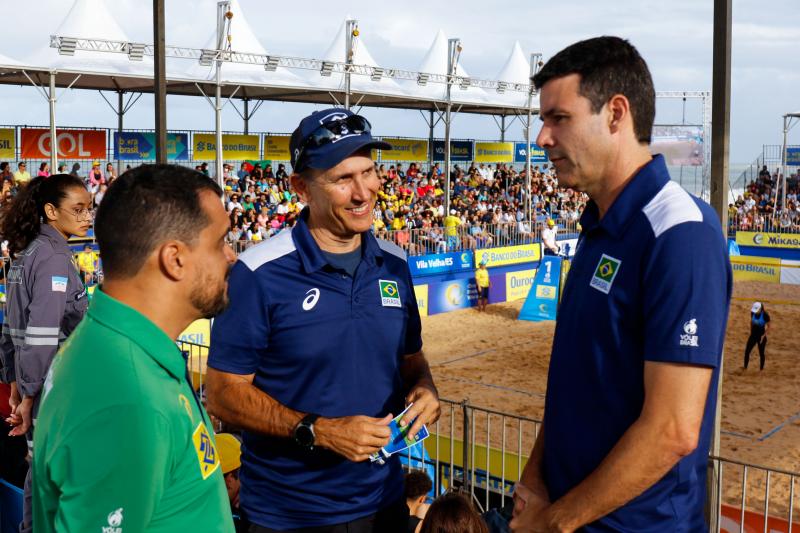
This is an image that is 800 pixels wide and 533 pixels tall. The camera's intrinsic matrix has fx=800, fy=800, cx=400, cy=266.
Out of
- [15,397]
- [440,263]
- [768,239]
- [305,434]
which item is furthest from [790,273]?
[305,434]

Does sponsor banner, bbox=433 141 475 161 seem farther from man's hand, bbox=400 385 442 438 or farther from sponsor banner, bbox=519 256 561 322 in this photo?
man's hand, bbox=400 385 442 438

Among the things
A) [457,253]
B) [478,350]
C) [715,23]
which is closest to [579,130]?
[715,23]

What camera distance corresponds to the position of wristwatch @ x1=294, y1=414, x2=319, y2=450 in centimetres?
258

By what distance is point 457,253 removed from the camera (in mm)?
24656

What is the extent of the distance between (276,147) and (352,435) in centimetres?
2756

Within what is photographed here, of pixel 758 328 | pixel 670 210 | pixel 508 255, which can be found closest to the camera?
pixel 670 210

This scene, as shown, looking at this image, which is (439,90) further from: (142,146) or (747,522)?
(747,522)

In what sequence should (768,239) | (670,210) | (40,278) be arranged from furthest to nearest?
1. (768,239)
2. (40,278)
3. (670,210)

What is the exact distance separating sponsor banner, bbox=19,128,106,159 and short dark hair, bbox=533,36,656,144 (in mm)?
22042

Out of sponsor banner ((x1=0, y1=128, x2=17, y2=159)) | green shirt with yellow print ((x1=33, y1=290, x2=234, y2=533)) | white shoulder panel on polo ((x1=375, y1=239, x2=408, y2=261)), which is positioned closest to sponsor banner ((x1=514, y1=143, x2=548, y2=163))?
sponsor banner ((x1=0, y1=128, x2=17, y2=159))

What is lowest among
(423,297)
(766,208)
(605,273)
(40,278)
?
(423,297)

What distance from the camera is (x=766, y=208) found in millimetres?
38000

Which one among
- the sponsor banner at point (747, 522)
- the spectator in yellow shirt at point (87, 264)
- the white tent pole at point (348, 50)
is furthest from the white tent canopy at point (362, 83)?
the sponsor banner at point (747, 522)

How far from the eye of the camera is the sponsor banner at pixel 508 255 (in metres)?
25.7
